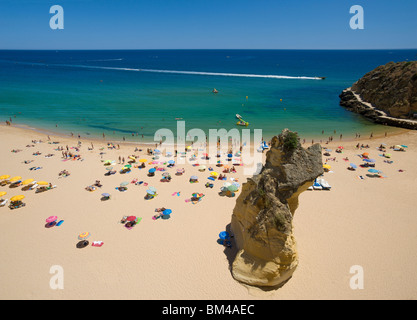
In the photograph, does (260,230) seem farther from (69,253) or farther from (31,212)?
(31,212)

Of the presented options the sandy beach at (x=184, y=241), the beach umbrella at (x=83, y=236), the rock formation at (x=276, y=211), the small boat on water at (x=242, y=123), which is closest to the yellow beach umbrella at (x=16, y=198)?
the sandy beach at (x=184, y=241)

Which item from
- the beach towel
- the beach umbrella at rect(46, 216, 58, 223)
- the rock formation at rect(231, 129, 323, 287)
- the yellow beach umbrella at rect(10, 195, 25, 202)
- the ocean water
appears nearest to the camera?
the rock formation at rect(231, 129, 323, 287)

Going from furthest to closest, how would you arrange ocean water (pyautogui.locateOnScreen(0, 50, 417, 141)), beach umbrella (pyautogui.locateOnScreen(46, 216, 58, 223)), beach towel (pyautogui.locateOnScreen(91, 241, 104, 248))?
ocean water (pyautogui.locateOnScreen(0, 50, 417, 141)), beach umbrella (pyautogui.locateOnScreen(46, 216, 58, 223)), beach towel (pyautogui.locateOnScreen(91, 241, 104, 248))

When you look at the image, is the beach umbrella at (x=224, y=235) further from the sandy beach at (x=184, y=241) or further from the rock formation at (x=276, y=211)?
the rock formation at (x=276, y=211)

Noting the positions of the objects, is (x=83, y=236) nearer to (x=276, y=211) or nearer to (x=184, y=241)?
(x=184, y=241)

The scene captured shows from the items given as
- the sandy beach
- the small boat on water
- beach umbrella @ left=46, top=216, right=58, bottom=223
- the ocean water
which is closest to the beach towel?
the sandy beach

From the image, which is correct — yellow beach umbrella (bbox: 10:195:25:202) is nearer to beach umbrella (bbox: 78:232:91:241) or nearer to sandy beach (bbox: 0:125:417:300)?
sandy beach (bbox: 0:125:417:300)
